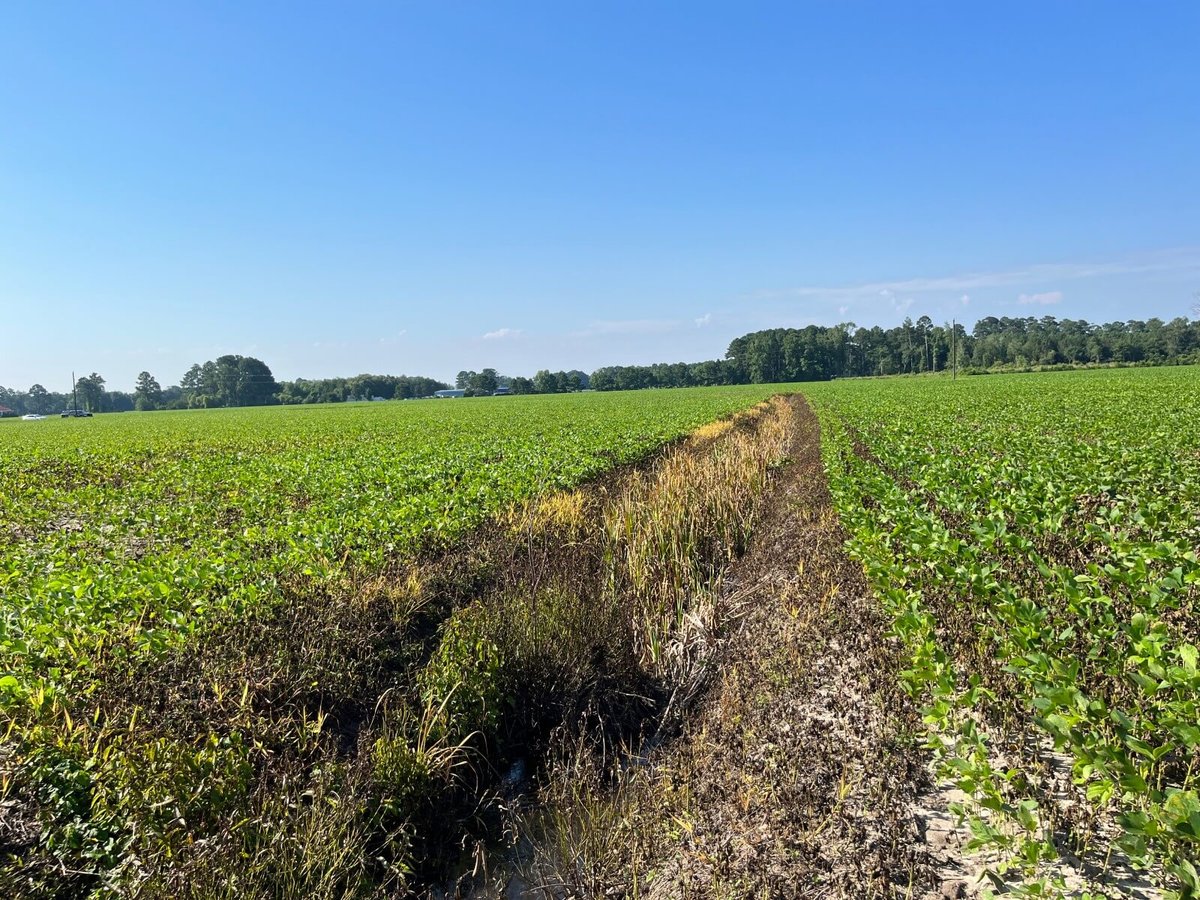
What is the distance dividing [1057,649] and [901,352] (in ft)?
470

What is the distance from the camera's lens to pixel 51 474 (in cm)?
1789

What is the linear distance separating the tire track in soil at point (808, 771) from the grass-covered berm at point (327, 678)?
73 cm

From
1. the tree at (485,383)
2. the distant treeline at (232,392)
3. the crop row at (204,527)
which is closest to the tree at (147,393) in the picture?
the distant treeline at (232,392)

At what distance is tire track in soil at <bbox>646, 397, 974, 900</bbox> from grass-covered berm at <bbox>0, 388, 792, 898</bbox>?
0.73 m

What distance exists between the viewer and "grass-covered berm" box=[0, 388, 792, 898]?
3348 mm

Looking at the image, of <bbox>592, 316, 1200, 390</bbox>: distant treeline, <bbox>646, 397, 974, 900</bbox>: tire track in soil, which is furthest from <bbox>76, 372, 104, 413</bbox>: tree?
<bbox>646, 397, 974, 900</bbox>: tire track in soil

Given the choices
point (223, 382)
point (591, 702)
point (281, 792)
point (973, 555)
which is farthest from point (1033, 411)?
point (223, 382)

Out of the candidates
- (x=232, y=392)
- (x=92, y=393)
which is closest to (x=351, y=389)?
(x=232, y=392)

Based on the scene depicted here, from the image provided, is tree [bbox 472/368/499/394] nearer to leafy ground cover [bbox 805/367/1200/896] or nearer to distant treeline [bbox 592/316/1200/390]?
distant treeline [bbox 592/316/1200/390]

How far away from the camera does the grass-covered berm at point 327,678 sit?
3.35 meters

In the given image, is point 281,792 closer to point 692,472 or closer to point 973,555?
point 973,555

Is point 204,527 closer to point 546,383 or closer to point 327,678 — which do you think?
point 327,678

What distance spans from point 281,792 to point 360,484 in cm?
893

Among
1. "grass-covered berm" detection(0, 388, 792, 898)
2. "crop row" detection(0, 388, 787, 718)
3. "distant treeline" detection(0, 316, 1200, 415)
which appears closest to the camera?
"grass-covered berm" detection(0, 388, 792, 898)
